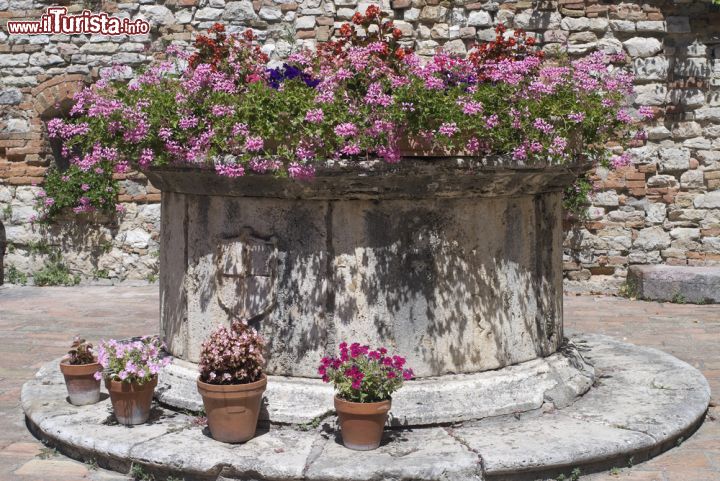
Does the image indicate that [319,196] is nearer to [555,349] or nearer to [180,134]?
[180,134]

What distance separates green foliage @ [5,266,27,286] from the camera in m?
10.5

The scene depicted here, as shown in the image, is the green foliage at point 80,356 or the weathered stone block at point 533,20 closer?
the green foliage at point 80,356

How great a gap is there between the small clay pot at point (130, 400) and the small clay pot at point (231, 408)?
1.31 feet

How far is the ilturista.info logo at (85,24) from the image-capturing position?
10.4 meters

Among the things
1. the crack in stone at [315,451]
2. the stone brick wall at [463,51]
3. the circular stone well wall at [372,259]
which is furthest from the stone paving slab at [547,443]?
the stone brick wall at [463,51]

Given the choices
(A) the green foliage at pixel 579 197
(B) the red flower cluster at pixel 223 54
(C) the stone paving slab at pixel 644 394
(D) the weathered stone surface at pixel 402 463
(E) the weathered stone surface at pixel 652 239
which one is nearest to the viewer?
(D) the weathered stone surface at pixel 402 463

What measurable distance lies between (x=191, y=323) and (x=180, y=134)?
1.03 meters

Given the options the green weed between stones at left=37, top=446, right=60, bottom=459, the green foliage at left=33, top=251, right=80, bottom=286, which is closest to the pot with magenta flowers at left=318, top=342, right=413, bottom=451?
the green weed between stones at left=37, top=446, right=60, bottom=459

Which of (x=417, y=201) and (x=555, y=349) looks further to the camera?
(x=555, y=349)

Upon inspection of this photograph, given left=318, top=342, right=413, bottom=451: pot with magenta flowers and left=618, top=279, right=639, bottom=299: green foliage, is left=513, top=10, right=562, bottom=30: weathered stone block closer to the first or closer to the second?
left=618, top=279, right=639, bottom=299: green foliage

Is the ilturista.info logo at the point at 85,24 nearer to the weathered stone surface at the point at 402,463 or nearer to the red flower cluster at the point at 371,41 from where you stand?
the red flower cluster at the point at 371,41

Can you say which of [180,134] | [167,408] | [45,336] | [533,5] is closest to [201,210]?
[180,134]

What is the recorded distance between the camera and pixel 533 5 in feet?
32.1

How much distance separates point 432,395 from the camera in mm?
4121
